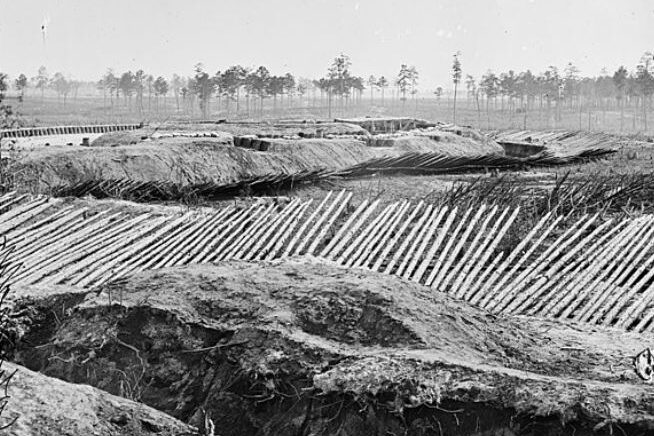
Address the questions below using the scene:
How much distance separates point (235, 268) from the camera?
5.78 m

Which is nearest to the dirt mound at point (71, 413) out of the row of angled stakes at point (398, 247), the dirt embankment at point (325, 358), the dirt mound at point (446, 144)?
the dirt embankment at point (325, 358)

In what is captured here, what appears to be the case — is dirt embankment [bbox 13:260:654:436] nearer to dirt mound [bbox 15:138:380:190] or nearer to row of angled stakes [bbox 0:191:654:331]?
row of angled stakes [bbox 0:191:654:331]

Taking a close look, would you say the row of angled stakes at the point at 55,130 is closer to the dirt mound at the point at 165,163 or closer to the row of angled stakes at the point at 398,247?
the dirt mound at the point at 165,163

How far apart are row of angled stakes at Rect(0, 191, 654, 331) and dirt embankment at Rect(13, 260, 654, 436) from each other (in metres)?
2.00

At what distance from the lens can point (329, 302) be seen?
4.91 m

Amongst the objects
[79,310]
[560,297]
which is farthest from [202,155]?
[79,310]

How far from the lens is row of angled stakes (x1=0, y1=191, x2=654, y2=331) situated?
7703mm

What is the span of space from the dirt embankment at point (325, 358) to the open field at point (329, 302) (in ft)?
0.04

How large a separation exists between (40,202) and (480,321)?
255 inches

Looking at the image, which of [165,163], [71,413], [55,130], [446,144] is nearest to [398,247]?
[71,413]

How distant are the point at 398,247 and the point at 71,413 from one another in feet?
20.6

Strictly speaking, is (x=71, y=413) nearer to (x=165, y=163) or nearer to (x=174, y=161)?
(x=165, y=163)

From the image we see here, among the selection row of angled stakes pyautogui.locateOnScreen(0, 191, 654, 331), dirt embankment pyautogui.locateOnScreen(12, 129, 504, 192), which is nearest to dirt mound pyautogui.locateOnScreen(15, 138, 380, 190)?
dirt embankment pyautogui.locateOnScreen(12, 129, 504, 192)

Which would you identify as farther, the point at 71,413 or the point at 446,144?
the point at 446,144
